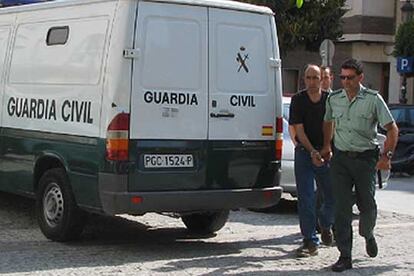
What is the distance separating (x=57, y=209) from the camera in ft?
26.0

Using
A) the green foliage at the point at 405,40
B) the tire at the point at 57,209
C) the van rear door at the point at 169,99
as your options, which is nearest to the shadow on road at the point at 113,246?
the tire at the point at 57,209

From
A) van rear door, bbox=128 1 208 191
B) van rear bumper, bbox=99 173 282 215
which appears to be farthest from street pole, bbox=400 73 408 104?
van rear door, bbox=128 1 208 191

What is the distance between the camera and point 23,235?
8.41 m

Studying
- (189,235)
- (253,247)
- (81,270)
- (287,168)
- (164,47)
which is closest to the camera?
(81,270)

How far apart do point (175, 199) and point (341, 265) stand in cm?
161

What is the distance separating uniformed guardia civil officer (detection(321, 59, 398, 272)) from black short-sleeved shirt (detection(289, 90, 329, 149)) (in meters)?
0.57

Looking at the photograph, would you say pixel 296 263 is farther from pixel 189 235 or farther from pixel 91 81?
pixel 91 81

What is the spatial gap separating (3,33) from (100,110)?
7.50 ft

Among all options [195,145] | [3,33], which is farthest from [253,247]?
[3,33]

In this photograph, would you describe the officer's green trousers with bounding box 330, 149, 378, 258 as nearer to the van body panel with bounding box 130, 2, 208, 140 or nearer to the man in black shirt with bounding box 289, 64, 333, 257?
the man in black shirt with bounding box 289, 64, 333, 257

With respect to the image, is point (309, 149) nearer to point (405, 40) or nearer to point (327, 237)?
point (327, 237)

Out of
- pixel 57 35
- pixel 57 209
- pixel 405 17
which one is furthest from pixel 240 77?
pixel 405 17

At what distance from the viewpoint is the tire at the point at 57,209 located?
7773 millimetres

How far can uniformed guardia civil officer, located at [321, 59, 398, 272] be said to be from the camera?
7.04 m
